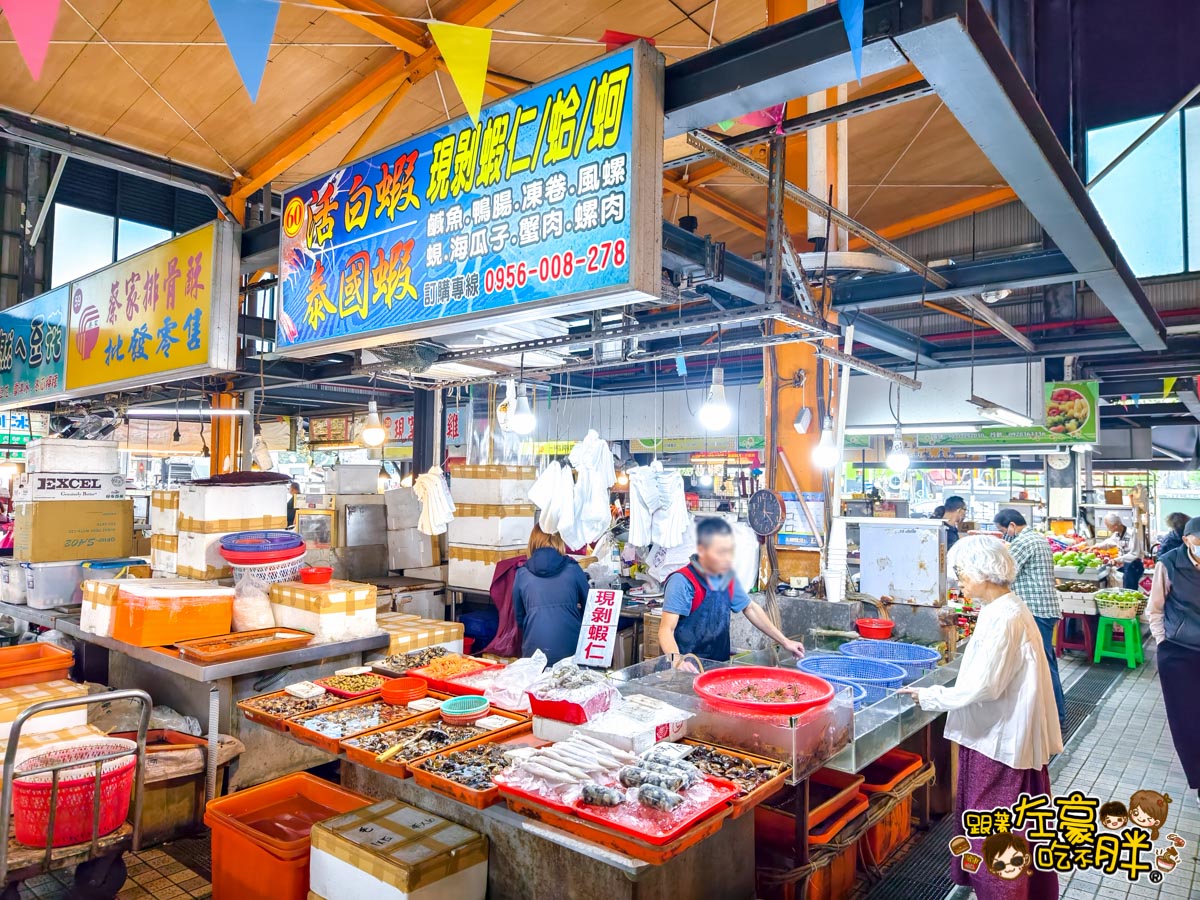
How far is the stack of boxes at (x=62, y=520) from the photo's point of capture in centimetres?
562

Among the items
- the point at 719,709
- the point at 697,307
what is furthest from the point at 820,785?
the point at 697,307

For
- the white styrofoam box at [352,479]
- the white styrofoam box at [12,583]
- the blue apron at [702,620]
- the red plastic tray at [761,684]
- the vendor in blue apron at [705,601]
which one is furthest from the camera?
the white styrofoam box at [352,479]

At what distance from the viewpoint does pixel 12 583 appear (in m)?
5.87

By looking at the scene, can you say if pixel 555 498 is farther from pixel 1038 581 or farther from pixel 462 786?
pixel 1038 581

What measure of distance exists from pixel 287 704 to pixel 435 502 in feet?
12.8

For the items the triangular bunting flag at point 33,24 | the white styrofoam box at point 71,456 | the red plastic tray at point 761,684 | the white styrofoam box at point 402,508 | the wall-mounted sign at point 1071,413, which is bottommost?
the red plastic tray at point 761,684

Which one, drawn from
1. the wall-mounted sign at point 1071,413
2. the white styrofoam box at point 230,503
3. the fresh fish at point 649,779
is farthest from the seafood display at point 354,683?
the wall-mounted sign at point 1071,413

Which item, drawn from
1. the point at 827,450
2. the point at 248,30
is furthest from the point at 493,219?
the point at 827,450

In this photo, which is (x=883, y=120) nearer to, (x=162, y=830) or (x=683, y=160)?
(x=683, y=160)

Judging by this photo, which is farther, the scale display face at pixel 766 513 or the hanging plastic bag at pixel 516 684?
the scale display face at pixel 766 513

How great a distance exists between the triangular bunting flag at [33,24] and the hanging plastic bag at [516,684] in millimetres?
2925

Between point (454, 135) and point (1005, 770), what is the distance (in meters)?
3.94

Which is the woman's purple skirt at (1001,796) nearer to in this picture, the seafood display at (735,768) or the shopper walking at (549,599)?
the seafood display at (735,768)

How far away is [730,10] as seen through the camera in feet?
17.5
